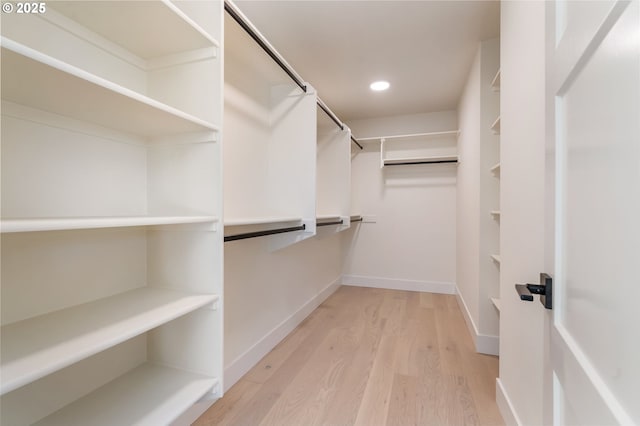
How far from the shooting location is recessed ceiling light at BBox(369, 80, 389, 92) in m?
2.71

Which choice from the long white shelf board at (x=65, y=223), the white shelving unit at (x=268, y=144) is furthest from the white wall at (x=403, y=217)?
the long white shelf board at (x=65, y=223)

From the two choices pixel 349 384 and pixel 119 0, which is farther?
pixel 349 384

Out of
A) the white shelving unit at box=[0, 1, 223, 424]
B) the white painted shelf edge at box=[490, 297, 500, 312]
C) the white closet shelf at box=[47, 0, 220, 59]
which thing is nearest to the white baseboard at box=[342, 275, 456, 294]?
the white painted shelf edge at box=[490, 297, 500, 312]

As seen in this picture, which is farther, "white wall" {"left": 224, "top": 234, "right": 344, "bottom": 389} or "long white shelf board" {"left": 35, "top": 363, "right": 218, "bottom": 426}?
"white wall" {"left": 224, "top": 234, "right": 344, "bottom": 389}

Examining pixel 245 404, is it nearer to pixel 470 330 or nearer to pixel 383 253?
pixel 470 330

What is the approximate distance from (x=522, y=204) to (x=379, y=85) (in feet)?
6.63

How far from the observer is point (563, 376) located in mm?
618

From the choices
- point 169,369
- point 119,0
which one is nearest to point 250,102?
point 119,0

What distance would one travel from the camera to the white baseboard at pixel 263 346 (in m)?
1.70

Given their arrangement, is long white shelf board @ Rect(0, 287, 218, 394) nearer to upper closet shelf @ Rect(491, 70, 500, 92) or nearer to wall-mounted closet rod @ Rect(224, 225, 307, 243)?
wall-mounted closet rod @ Rect(224, 225, 307, 243)

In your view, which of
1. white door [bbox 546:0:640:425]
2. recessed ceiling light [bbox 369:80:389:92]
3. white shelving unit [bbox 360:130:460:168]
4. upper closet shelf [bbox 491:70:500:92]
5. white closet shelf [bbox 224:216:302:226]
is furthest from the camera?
white shelving unit [bbox 360:130:460:168]

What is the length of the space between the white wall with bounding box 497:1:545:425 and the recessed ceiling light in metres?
1.32

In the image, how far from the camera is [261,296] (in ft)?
6.59

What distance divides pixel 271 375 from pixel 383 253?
2.39 meters
